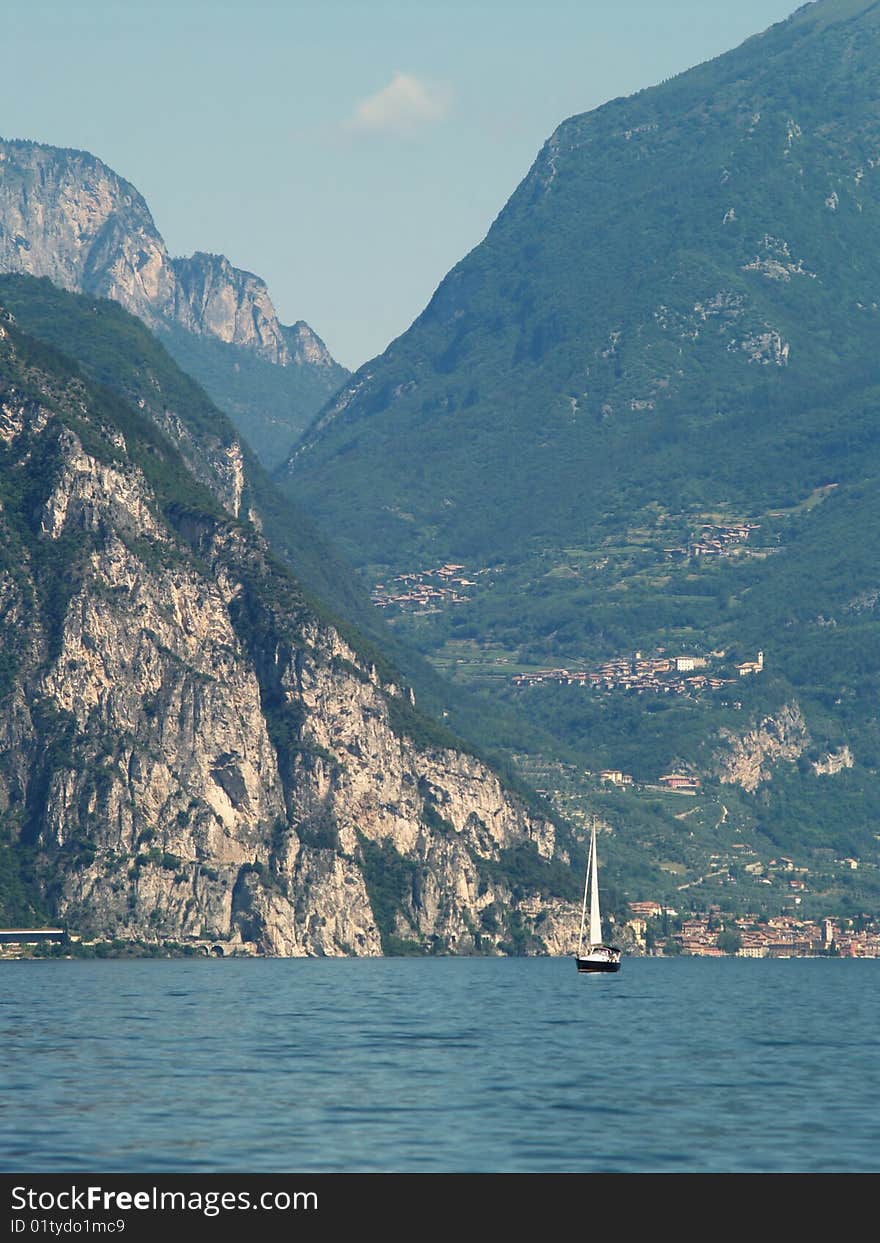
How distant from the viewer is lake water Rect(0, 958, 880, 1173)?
88.2 m

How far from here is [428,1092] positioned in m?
111

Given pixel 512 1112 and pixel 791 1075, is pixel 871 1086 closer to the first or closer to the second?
pixel 791 1075

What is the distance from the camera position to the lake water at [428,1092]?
8819cm

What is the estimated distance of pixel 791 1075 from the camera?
122812 mm
